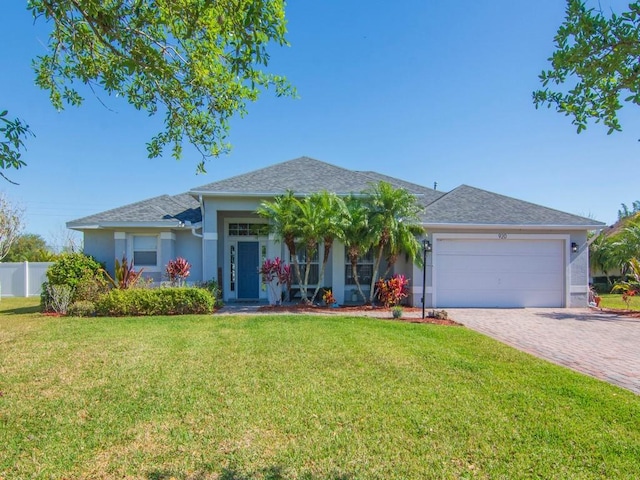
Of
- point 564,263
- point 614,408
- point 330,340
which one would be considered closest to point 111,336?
point 330,340

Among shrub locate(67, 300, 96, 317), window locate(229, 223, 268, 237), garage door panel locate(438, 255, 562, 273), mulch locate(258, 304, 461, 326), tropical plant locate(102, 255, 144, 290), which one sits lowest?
mulch locate(258, 304, 461, 326)

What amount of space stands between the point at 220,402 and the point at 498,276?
12.8m

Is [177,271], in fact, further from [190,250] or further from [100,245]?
[100,245]

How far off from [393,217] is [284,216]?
153 inches

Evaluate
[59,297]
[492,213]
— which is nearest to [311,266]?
[492,213]

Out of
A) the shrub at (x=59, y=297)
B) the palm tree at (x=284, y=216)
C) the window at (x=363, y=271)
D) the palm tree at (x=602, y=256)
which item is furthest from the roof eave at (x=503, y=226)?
the shrub at (x=59, y=297)

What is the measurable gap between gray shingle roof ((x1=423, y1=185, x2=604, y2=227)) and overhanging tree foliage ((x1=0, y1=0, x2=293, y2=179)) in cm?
982

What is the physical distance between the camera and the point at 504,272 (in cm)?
1442

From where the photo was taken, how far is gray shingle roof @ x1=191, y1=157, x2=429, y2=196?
1404cm

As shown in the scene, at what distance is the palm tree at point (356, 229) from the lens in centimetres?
1288

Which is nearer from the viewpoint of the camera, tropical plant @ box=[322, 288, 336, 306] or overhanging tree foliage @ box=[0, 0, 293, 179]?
overhanging tree foliage @ box=[0, 0, 293, 179]

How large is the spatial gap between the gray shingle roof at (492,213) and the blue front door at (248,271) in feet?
24.9

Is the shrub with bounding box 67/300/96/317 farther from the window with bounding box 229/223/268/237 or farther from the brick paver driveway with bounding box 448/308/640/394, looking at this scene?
the brick paver driveway with bounding box 448/308/640/394

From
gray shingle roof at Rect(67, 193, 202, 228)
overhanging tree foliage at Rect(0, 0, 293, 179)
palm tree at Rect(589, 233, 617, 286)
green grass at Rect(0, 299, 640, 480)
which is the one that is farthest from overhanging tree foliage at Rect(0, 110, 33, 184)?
palm tree at Rect(589, 233, 617, 286)
